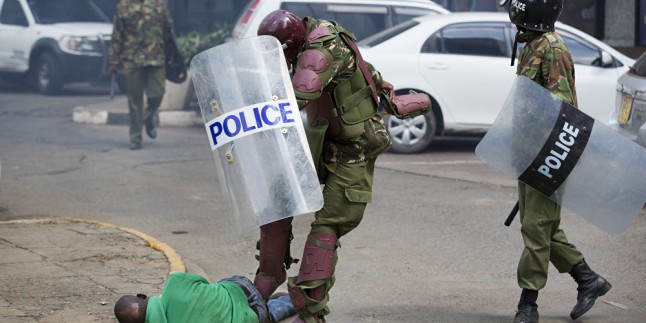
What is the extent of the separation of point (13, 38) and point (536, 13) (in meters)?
14.4

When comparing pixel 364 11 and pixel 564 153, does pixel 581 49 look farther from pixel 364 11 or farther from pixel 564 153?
pixel 564 153

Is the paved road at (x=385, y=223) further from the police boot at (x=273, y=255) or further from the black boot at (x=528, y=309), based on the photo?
the police boot at (x=273, y=255)

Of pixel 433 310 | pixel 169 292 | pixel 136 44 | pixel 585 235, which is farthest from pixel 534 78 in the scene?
pixel 136 44

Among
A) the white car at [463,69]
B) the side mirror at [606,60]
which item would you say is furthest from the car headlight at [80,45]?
the side mirror at [606,60]

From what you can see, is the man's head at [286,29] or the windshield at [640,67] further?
the windshield at [640,67]

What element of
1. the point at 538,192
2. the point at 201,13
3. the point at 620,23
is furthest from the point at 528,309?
the point at 201,13

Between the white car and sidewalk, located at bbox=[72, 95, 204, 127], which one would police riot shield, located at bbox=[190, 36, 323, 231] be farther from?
sidewalk, located at bbox=[72, 95, 204, 127]

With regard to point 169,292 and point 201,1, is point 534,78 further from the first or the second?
point 201,1

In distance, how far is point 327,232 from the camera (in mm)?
5453

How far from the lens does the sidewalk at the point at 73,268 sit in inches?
237

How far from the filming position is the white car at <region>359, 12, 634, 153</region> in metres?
12.4

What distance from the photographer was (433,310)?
6.32 metres

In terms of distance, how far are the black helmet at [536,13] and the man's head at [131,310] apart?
7.82 feet

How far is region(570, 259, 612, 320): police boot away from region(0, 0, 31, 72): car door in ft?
46.5
